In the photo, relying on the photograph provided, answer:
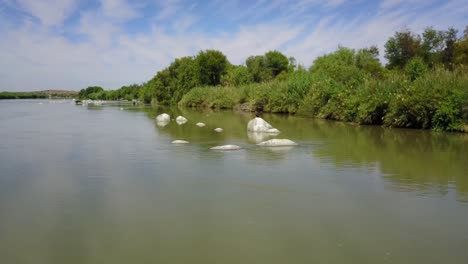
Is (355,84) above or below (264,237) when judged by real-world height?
above

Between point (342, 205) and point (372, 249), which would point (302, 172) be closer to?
point (342, 205)

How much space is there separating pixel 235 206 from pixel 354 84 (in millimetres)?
24335

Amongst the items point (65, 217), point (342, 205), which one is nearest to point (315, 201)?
point (342, 205)

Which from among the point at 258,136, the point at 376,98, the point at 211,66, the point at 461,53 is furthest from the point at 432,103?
the point at 211,66

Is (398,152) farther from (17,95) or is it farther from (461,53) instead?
(17,95)

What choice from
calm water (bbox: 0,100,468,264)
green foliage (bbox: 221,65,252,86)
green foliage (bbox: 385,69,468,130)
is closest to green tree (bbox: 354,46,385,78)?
green foliage (bbox: 221,65,252,86)

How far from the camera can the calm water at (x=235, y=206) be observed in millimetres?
5312

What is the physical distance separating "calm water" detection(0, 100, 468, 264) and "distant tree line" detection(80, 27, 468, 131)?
24.1ft

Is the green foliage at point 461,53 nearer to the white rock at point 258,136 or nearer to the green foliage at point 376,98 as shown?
the green foliage at point 376,98

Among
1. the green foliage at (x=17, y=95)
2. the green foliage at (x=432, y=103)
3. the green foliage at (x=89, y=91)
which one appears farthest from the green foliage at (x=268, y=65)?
the green foliage at (x=17, y=95)

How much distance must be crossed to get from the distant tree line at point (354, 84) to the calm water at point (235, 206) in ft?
24.1

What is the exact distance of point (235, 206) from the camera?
7.28 meters

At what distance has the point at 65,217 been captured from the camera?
6.74m

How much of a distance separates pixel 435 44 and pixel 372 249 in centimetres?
5230
